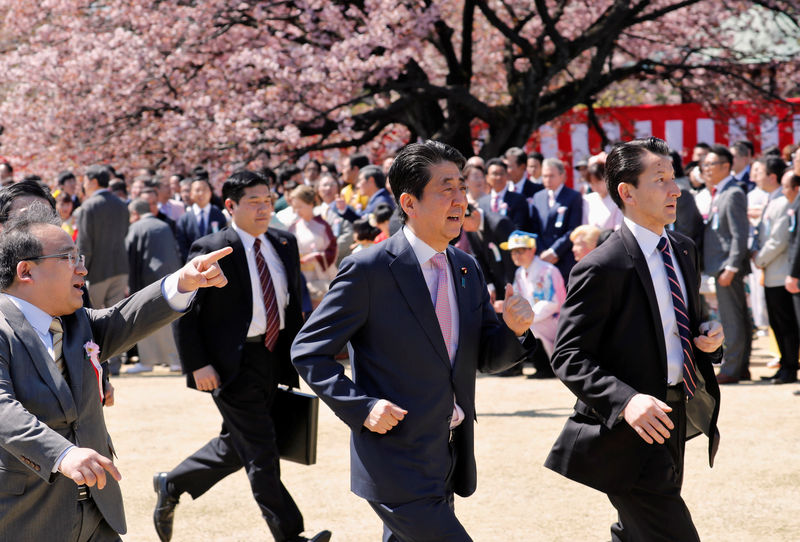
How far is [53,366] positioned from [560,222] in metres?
7.59

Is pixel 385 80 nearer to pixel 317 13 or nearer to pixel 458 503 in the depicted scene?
pixel 317 13

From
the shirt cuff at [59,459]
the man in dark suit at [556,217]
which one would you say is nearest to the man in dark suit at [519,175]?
the man in dark suit at [556,217]

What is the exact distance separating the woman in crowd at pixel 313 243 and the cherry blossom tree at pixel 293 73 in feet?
14.7

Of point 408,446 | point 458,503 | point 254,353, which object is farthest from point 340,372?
point 458,503

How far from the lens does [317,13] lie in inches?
620

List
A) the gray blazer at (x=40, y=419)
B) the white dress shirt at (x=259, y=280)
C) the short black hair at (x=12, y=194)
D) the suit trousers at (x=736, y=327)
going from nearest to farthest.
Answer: the gray blazer at (x=40, y=419) → the short black hair at (x=12, y=194) → the white dress shirt at (x=259, y=280) → the suit trousers at (x=736, y=327)

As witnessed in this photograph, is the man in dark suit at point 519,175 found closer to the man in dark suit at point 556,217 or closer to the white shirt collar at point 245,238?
the man in dark suit at point 556,217

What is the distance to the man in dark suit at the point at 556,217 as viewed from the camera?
405 inches

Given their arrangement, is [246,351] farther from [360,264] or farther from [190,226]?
[190,226]

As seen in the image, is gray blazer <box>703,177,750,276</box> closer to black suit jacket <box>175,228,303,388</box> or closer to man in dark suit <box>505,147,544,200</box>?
man in dark suit <box>505,147,544,200</box>

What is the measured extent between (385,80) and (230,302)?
412 inches

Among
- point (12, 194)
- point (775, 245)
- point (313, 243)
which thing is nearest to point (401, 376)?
point (12, 194)

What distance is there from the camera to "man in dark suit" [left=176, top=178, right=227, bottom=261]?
38.0 feet

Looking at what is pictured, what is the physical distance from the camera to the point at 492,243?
10000 mm
